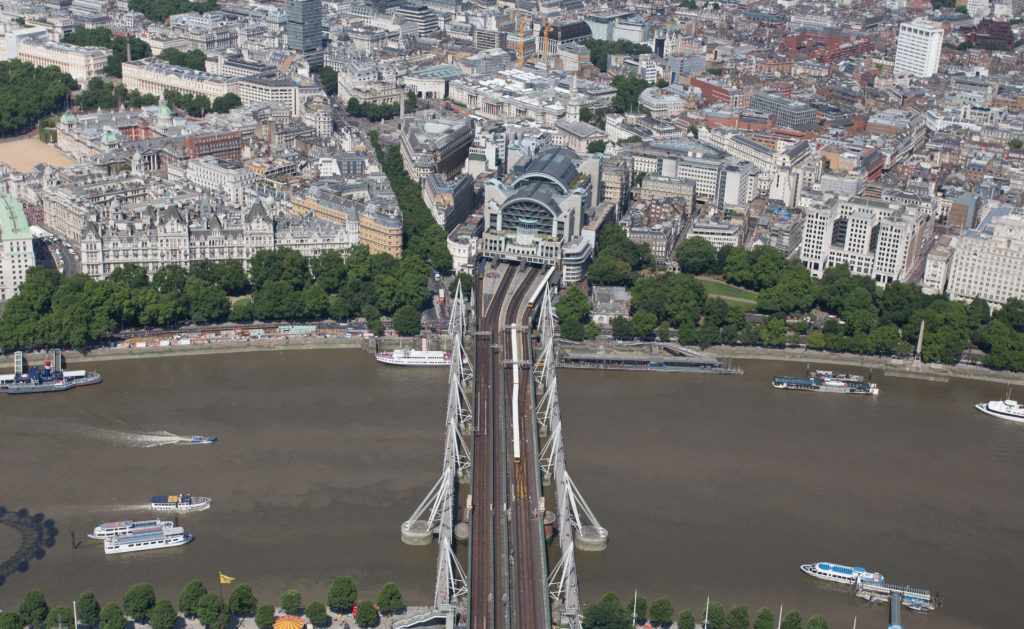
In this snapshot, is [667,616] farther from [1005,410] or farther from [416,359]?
[1005,410]

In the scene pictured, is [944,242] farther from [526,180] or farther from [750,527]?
[750,527]

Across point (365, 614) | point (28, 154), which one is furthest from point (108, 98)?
point (365, 614)

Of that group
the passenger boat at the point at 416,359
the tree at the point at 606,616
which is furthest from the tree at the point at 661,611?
the passenger boat at the point at 416,359

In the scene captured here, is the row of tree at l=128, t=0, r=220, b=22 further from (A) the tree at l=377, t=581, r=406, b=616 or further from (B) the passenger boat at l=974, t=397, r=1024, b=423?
(A) the tree at l=377, t=581, r=406, b=616

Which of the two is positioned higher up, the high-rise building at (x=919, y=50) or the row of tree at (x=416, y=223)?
the high-rise building at (x=919, y=50)

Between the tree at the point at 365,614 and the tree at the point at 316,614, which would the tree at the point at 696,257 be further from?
the tree at the point at 316,614

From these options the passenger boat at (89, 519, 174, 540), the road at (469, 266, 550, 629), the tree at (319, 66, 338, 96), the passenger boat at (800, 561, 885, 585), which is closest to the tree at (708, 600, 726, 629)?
the passenger boat at (800, 561, 885, 585)
